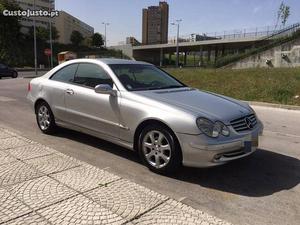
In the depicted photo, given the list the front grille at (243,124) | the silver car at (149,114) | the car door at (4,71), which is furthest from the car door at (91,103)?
the car door at (4,71)

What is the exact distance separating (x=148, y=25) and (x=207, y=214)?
12274 centimetres

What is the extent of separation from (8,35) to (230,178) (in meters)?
64.0

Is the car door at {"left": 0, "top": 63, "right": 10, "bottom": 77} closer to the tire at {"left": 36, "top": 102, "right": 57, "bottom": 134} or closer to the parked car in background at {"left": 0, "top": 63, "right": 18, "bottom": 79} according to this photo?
the parked car in background at {"left": 0, "top": 63, "right": 18, "bottom": 79}

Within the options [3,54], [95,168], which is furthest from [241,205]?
[3,54]

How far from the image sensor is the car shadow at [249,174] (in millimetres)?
4297

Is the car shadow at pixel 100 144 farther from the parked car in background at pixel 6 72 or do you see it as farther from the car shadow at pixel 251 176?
the parked car in background at pixel 6 72

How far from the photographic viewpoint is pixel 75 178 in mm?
4270

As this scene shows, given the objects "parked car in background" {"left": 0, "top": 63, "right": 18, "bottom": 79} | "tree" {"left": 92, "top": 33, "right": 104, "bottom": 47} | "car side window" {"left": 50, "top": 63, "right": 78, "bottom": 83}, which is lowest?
"parked car in background" {"left": 0, "top": 63, "right": 18, "bottom": 79}

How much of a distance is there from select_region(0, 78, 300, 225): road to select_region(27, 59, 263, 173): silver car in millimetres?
266

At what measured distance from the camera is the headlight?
14.0ft

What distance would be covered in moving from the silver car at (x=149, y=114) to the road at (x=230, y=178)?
0.87 ft

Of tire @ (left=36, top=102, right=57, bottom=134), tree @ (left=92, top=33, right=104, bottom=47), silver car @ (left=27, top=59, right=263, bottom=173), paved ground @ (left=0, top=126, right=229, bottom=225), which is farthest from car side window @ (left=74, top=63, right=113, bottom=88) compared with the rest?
tree @ (left=92, top=33, right=104, bottom=47)

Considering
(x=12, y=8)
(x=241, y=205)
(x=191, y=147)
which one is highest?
(x=12, y=8)

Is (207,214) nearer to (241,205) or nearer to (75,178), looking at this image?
(241,205)
